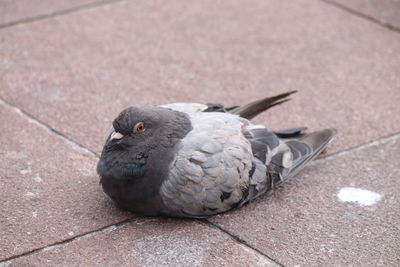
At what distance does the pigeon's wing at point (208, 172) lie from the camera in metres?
4.60

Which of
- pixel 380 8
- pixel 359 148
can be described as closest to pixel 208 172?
pixel 359 148

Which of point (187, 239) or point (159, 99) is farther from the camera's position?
point (159, 99)

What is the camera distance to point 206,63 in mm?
7297

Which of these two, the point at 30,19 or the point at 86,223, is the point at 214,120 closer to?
the point at 86,223

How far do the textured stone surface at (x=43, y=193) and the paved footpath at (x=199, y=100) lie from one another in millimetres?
13

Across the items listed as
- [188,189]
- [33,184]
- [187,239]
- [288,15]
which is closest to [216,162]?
[188,189]

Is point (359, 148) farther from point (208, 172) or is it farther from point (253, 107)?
point (208, 172)

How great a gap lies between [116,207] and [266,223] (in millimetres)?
1090

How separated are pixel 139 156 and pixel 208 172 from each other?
481 millimetres

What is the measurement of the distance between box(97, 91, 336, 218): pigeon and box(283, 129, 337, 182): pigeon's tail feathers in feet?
1.29

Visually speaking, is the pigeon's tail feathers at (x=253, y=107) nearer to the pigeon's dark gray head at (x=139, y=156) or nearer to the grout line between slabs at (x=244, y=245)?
the pigeon's dark gray head at (x=139, y=156)

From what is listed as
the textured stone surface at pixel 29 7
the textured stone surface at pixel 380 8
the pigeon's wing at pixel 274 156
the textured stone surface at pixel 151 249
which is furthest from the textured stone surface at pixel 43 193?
the textured stone surface at pixel 380 8

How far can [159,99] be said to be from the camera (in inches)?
258

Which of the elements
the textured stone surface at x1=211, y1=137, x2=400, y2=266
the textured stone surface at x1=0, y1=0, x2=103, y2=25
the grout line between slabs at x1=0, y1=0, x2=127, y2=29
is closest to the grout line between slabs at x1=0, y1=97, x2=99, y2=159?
the textured stone surface at x1=211, y1=137, x2=400, y2=266
